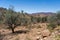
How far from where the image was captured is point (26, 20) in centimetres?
2430

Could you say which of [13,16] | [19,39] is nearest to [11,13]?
[13,16]

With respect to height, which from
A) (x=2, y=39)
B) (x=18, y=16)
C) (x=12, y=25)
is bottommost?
(x=2, y=39)

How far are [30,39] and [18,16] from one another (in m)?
8.28

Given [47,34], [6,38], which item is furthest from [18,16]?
[47,34]

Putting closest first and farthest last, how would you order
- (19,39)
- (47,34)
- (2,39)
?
(47,34), (19,39), (2,39)

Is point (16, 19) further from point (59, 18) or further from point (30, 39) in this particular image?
point (59, 18)

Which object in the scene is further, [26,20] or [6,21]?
[26,20]

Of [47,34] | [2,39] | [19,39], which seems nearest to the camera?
[47,34]

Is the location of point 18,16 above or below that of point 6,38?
above

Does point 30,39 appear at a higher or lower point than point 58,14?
lower

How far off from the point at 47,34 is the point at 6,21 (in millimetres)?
8899

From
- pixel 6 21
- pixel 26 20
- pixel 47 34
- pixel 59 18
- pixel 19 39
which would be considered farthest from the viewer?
pixel 59 18

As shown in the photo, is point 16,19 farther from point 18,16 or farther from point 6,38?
point 6,38

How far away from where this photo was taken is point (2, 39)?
18953mm
